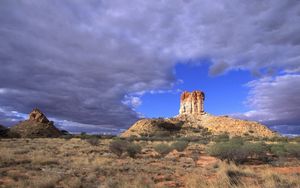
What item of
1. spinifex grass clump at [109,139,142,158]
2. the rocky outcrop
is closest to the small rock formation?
the rocky outcrop

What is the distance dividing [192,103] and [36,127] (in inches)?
3413

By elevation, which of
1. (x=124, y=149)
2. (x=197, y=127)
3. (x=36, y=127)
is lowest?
(x=124, y=149)

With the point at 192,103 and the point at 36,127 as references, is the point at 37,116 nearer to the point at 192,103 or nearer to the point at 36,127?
the point at 36,127

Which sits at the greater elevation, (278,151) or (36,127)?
(36,127)

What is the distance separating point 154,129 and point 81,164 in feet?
290

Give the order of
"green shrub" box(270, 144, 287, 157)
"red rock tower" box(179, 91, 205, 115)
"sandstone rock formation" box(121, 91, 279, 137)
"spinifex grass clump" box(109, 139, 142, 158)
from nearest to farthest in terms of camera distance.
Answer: "spinifex grass clump" box(109, 139, 142, 158) → "green shrub" box(270, 144, 287, 157) → "sandstone rock formation" box(121, 91, 279, 137) → "red rock tower" box(179, 91, 205, 115)

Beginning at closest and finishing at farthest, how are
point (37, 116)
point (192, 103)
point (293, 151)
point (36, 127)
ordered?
point (293, 151) → point (36, 127) → point (37, 116) → point (192, 103)

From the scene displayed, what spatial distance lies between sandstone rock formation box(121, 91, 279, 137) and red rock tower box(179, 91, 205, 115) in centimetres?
689

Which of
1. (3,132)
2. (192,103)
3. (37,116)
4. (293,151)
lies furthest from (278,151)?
(192,103)

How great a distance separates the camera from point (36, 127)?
265ft

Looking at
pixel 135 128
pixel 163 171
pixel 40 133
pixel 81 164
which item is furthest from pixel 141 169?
pixel 135 128

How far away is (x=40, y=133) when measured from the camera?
7969 centimetres

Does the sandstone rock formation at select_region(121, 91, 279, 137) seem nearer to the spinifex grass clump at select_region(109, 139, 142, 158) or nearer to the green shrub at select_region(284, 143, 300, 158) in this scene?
the green shrub at select_region(284, 143, 300, 158)

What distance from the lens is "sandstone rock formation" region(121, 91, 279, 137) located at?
106 meters
